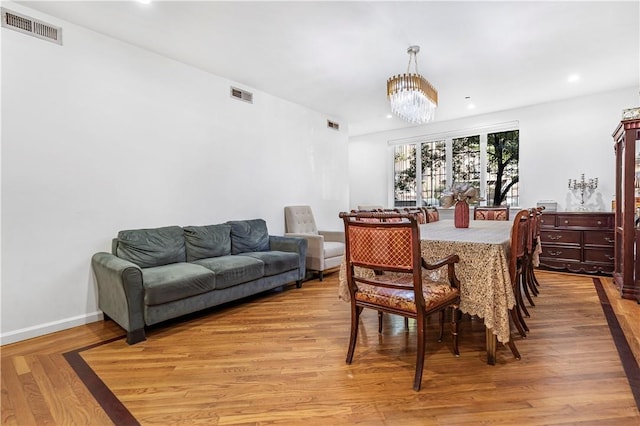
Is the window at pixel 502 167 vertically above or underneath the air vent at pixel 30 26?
underneath

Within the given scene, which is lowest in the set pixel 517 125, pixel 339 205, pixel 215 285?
pixel 215 285

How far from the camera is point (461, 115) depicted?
Answer: 5973mm

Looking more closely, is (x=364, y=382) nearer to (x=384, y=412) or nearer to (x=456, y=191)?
(x=384, y=412)

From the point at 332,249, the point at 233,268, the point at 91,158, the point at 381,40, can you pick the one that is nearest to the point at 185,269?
the point at 233,268

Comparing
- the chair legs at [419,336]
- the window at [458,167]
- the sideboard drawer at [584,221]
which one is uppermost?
the window at [458,167]

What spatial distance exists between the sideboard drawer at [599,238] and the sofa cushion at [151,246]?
5283 mm

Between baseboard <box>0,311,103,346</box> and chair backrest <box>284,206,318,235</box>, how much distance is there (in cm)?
265

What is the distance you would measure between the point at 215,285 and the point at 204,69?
8.57ft

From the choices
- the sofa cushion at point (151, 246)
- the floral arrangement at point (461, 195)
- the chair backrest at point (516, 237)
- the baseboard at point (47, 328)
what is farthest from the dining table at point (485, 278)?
the baseboard at point (47, 328)

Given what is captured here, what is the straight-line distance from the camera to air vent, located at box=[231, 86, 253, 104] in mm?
4297

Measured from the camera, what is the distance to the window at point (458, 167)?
577 cm

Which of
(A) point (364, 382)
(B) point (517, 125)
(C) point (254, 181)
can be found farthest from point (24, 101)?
(B) point (517, 125)

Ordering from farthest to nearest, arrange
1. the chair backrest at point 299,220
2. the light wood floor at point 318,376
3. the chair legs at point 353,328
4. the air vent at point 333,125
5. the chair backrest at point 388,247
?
the air vent at point 333,125 < the chair backrest at point 299,220 < the chair legs at point 353,328 < the chair backrest at point 388,247 < the light wood floor at point 318,376

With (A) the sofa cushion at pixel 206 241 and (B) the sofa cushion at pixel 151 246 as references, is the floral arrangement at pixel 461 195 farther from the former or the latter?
(B) the sofa cushion at pixel 151 246
